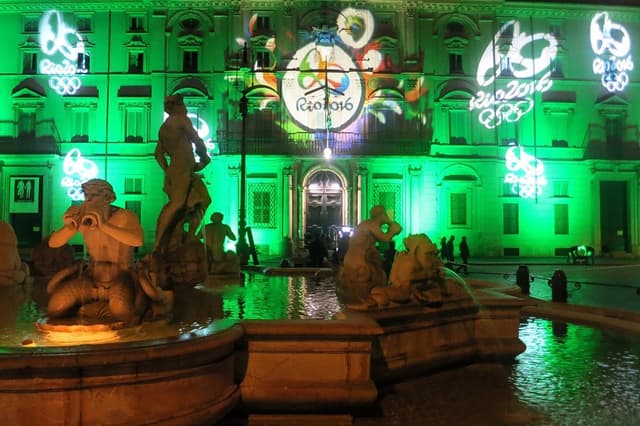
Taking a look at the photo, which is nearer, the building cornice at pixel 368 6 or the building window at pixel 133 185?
the building window at pixel 133 185

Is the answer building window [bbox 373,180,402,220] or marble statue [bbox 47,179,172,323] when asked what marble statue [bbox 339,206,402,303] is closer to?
marble statue [bbox 47,179,172,323]

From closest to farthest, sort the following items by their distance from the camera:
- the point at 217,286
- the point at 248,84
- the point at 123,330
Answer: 1. the point at 123,330
2. the point at 217,286
3. the point at 248,84

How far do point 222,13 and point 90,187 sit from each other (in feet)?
115

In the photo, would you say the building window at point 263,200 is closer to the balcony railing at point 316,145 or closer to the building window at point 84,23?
the balcony railing at point 316,145

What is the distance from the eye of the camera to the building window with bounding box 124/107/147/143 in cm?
3798

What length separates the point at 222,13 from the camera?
3819 centimetres

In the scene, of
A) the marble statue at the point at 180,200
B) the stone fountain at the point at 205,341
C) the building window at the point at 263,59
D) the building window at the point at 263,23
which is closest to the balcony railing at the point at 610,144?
the building window at the point at 263,59

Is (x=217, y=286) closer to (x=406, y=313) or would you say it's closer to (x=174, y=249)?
(x=174, y=249)

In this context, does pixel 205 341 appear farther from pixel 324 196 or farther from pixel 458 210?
pixel 458 210

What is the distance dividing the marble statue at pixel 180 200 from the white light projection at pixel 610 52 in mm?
36842

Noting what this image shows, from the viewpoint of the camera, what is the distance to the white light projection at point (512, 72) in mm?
38750

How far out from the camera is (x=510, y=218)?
127 feet

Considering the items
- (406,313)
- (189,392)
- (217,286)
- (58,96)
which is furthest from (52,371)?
(58,96)

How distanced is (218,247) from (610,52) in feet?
122
